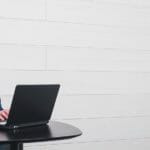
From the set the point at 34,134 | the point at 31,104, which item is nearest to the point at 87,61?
the point at 31,104

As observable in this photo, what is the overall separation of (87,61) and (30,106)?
122cm

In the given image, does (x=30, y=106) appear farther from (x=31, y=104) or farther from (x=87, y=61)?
(x=87, y=61)

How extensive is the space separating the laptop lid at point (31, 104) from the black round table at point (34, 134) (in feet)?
0.15

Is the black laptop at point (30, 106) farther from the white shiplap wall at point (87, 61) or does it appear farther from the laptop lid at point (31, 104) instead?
the white shiplap wall at point (87, 61)

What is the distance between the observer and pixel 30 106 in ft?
6.72

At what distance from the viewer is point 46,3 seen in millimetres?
3057

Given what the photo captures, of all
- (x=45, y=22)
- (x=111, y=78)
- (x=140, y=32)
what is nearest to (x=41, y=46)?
(x=45, y=22)

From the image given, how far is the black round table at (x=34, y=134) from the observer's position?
180 centimetres

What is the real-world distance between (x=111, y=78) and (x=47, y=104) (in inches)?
47.6

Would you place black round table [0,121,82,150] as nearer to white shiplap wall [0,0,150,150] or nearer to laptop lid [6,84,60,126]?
laptop lid [6,84,60,126]

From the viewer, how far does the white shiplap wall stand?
117 inches

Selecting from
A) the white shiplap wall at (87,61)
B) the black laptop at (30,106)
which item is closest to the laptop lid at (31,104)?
the black laptop at (30,106)

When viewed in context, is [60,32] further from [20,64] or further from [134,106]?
[134,106]

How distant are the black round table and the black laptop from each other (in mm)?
35
